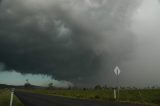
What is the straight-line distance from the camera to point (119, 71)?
4388 centimetres
